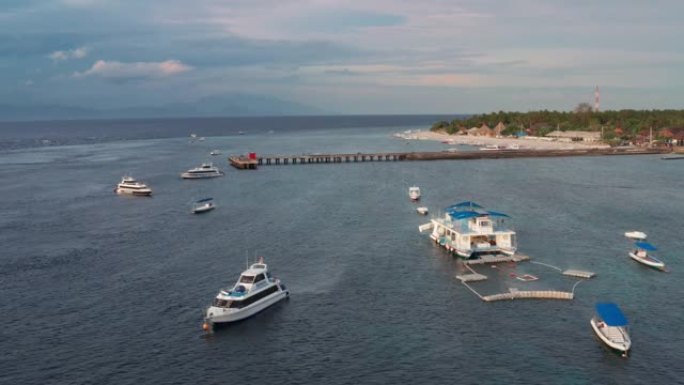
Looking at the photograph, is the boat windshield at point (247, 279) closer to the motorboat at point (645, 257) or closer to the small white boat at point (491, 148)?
the motorboat at point (645, 257)

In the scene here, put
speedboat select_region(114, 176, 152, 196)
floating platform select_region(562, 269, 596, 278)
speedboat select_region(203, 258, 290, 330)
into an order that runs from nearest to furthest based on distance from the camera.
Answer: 1. speedboat select_region(203, 258, 290, 330)
2. floating platform select_region(562, 269, 596, 278)
3. speedboat select_region(114, 176, 152, 196)

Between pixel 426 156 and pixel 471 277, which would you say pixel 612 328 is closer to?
pixel 471 277

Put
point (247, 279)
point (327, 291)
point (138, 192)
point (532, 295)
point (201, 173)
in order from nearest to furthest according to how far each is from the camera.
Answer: point (247, 279)
point (532, 295)
point (327, 291)
point (138, 192)
point (201, 173)

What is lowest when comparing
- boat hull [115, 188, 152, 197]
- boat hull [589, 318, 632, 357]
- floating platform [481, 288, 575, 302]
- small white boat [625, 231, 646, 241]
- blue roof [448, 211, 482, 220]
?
boat hull [589, 318, 632, 357]

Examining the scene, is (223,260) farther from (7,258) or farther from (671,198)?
(671,198)

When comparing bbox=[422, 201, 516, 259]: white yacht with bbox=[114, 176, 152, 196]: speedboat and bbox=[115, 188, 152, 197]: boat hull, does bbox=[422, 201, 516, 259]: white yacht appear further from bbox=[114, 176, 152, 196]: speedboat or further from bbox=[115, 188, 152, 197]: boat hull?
bbox=[114, 176, 152, 196]: speedboat

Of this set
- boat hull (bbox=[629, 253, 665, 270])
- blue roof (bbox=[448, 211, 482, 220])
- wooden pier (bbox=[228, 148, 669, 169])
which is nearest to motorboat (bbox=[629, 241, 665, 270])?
boat hull (bbox=[629, 253, 665, 270])

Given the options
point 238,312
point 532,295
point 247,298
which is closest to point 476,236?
point 532,295
